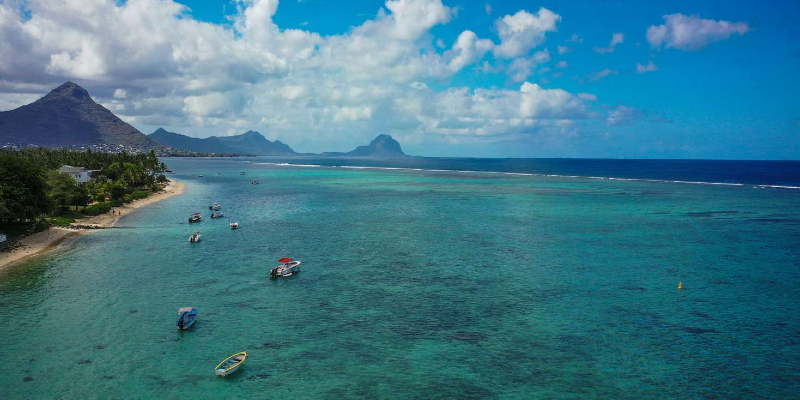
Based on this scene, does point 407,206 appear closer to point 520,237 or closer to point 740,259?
point 520,237

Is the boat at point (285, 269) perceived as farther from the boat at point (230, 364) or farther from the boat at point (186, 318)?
the boat at point (230, 364)

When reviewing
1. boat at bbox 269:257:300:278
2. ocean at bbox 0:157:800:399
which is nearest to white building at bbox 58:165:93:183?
ocean at bbox 0:157:800:399

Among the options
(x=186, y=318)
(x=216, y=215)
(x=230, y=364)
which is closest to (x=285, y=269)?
(x=186, y=318)

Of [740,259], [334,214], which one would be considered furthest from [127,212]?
[740,259]

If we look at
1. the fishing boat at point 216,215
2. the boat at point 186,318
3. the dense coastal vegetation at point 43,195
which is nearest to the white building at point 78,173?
the dense coastal vegetation at point 43,195

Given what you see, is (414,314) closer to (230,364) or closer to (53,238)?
(230,364)

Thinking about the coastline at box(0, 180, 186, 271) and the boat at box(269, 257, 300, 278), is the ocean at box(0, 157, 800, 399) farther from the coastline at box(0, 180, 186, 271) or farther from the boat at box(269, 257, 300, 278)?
the coastline at box(0, 180, 186, 271)
